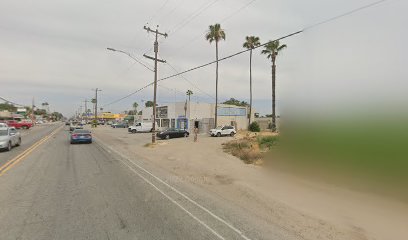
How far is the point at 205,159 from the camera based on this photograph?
19.3 m

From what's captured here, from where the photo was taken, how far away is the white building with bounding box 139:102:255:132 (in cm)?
5434

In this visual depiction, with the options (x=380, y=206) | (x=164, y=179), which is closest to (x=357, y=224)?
(x=380, y=206)

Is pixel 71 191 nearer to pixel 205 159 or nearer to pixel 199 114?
pixel 205 159

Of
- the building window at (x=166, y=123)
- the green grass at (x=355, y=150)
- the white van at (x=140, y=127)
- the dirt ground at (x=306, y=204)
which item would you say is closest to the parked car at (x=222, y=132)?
the white van at (x=140, y=127)

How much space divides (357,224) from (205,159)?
1215 centimetres

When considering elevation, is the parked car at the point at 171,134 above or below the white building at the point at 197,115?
below

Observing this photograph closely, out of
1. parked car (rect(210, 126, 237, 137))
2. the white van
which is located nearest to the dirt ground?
parked car (rect(210, 126, 237, 137))

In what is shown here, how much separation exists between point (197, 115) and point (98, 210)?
47.8 m

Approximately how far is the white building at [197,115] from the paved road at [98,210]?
38764mm

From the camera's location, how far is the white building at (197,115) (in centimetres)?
5434

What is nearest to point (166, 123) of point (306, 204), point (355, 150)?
point (355, 150)

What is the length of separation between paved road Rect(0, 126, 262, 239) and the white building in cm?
3876

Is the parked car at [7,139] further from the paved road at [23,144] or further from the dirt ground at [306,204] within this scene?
the dirt ground at [306,204]

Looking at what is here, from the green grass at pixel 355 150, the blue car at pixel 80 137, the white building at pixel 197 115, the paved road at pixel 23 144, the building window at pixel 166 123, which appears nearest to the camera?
the green grass at pixel 355 150
